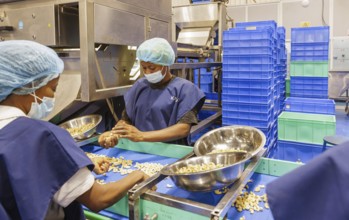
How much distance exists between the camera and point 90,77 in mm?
1996

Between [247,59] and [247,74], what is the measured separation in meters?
0.18

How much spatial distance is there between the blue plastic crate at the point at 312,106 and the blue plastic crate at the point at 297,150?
0.82 meters

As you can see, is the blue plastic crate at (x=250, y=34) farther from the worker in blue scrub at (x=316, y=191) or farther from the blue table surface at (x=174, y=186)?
the worker in blue scrub at (x=316, y=191)

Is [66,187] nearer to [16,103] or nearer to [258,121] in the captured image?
[16,103]

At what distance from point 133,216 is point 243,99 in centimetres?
272

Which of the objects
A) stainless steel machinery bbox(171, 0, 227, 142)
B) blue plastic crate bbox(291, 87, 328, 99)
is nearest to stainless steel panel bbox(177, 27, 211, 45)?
stainless steel machinery bbox(171, 0, 227, 142)

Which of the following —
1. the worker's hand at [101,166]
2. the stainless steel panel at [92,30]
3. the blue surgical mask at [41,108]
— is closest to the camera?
the blue surgical mask at [41,108]

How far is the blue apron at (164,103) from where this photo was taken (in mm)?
2105

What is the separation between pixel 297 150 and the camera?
354 cm

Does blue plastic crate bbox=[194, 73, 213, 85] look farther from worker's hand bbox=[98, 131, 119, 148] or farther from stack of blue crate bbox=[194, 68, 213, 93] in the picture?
worker's hand bbox=[98, 131, 119, 148]

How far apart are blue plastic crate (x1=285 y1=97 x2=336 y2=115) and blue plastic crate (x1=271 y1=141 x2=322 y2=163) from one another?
0.82 metres

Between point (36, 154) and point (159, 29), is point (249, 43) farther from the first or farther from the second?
point (36, 154)

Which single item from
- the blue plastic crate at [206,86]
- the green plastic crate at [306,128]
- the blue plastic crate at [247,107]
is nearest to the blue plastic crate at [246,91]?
the blue plastic crate at [247,107]

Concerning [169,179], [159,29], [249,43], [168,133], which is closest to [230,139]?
[168,133]
